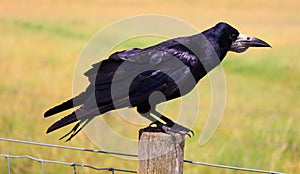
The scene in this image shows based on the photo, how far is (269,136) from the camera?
20.4ft

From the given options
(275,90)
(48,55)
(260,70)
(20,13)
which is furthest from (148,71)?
(20,13)

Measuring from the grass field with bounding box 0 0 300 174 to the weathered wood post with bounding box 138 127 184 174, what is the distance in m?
1.26

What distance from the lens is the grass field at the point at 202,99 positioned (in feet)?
18.1

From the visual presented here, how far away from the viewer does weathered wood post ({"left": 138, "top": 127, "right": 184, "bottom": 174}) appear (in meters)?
3.14

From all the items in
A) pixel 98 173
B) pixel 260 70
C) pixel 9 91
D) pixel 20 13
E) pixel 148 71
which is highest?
pixel 20 13

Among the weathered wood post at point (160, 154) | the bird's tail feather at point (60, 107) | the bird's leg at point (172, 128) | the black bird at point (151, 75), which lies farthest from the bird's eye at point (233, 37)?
the bird's tail feather at point (60, 107)

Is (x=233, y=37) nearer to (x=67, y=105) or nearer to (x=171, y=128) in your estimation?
(x=171, y=128)

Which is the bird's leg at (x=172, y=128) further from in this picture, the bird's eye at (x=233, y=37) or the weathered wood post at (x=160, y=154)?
the bird's eye at (x=233, y=37)

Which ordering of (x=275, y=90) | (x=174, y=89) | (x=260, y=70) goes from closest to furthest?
(x=174, y=89)
(x=275, y=90)
(x=260, y=70)

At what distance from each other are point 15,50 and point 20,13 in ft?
46.1

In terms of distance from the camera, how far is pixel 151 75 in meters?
3.50

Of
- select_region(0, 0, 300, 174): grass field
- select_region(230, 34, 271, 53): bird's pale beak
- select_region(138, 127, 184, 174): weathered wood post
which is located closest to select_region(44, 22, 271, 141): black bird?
select_region(230, 34, 271, 53): bird's pale beak

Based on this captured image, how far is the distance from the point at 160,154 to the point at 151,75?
19.8 inches

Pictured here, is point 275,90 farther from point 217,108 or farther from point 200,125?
point 217,108
